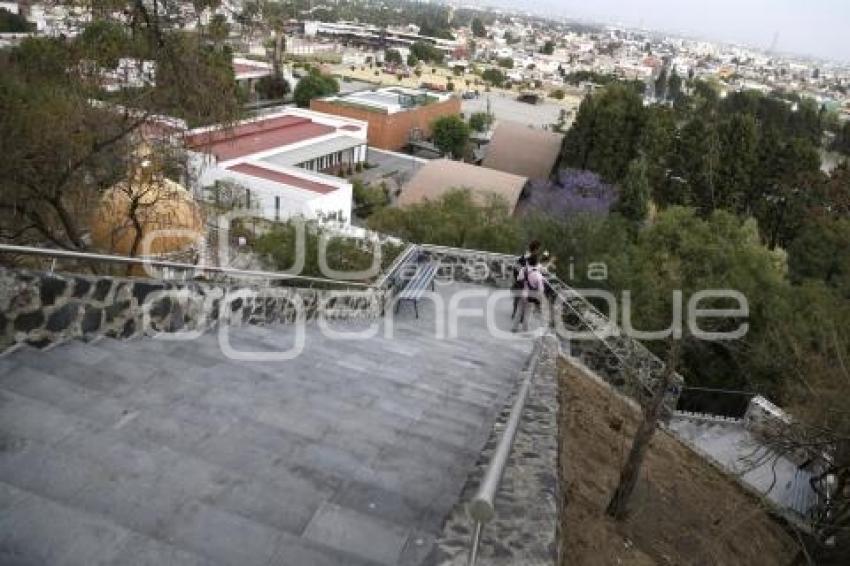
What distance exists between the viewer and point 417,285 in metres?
10.9

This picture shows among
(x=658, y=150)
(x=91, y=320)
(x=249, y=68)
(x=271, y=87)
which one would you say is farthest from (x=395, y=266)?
(x=249, y=68)

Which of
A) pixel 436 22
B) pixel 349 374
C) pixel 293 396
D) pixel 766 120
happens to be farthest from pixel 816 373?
pixel 436 22

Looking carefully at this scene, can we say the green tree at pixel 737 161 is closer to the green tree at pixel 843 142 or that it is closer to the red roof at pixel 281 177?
the red roof at pixel 281 177

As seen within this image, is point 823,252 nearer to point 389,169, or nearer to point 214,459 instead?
point 214,459

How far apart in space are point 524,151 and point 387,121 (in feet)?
39.9

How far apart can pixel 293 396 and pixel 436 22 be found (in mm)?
209110

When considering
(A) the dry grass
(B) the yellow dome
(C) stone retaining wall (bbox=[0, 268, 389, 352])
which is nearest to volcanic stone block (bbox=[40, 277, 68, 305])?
(C) stone retaining wall (bbox=[0, 268, 389, 352])

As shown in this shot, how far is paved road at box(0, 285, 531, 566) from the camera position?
2945 mm

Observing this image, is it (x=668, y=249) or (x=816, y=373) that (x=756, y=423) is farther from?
(x=668, y=249)

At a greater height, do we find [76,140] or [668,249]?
[76,140]

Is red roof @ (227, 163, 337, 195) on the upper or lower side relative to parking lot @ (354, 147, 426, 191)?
upper

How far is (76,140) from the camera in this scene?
40.9 feet

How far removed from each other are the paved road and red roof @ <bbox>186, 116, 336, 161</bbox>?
2832 centimetres

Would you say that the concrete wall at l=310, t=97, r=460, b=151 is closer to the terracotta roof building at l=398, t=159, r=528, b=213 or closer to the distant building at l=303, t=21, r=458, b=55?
the terracotta roof building at l=398, t=159, r=528, b=213
